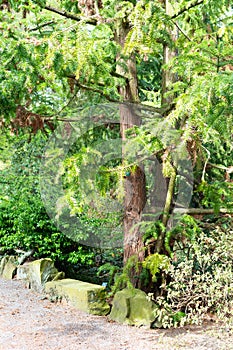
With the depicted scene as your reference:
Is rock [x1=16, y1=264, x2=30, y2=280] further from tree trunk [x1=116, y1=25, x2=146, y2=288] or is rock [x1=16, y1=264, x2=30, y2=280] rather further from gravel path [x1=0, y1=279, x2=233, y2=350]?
tree trunk [x1=116, y1=25, x2=146, y2=288]

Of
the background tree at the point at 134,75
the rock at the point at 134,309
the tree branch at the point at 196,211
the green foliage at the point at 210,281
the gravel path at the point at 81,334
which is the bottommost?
the gravel path at the point at 81,334

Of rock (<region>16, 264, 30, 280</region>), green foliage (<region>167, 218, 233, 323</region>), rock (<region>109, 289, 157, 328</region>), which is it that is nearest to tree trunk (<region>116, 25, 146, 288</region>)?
rock (<region>109, 289, 157, 328</region>)

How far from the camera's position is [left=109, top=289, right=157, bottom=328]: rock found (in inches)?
192

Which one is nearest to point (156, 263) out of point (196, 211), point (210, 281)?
point (210, 281)

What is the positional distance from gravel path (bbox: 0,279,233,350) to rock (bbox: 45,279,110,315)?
0.10m

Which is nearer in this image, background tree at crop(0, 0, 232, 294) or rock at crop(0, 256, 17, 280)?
background tree at crop(0, 0, 232, 294)

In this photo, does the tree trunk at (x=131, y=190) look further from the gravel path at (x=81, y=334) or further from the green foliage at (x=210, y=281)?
the gravel path at (x=81, y=334)

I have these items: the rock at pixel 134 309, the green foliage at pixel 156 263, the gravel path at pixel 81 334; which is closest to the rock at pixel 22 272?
the gravel path at pixel 81 334

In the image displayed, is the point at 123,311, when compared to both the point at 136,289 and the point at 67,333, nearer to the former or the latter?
the point at 136,289

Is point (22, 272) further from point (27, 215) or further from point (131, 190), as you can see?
point (131, 190)

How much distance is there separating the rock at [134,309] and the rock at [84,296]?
14.7 inches

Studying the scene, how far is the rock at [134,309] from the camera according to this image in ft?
16.0

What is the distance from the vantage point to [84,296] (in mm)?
5527

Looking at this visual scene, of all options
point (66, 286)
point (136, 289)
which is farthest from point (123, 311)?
point (66, 286)
